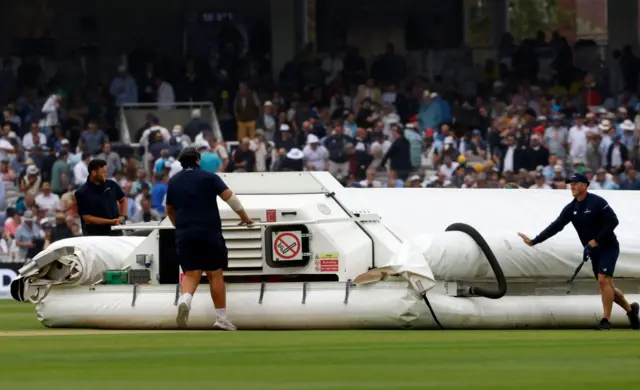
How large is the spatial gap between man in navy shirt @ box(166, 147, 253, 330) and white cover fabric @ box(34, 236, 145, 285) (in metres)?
1.43

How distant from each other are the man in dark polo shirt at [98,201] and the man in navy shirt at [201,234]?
3199 millimetres

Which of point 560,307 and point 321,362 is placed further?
point 560,307

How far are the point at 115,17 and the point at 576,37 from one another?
11320 mm

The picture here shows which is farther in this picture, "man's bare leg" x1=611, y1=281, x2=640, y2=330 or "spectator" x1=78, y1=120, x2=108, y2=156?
"spectator" x1=78, y1=120, x2=108, y2=156

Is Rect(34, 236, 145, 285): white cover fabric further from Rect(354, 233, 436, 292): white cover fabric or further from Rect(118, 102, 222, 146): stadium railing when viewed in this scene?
Rect(118, 102, 222, 146): stadium railing

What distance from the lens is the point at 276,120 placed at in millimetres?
36562

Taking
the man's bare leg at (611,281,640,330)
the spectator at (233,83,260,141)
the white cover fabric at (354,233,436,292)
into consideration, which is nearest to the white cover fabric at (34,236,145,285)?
the white cover fabric at (354,233,436,292)

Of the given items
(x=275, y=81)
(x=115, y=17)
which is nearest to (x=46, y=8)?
(x=115, y=17)

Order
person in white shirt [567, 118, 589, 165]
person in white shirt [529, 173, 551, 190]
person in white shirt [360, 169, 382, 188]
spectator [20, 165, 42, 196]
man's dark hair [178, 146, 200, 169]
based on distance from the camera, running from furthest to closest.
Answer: person in white shirt [567, 118, 589, 165]
spectator [20, 165, 42, 196]
person in white shirt [360, 169, 382, 188]
person in white shirt [529, 173, 551, 190]
man's dark hair [178, 146, 200, 169]

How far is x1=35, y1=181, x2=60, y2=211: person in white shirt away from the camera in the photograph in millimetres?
30828

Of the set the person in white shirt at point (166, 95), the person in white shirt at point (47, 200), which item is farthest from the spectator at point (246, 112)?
the person in white shirt at point (47, 200)

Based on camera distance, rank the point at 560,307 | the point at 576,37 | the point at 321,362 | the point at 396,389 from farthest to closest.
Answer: the point at 576,37, the point at 560,307, the point at 321,362, the point at 396,389

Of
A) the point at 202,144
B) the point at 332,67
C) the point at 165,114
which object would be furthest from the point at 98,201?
the point at 332,67

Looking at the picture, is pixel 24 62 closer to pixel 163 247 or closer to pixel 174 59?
pixel 174 59
